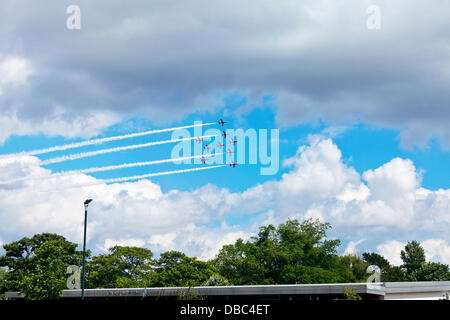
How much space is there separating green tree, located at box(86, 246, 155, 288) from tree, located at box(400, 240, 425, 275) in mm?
75476

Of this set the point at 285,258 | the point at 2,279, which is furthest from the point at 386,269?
the point at 2,279

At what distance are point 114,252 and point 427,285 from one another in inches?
2546

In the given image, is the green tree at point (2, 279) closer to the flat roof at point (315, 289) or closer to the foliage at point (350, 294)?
the flat roof at point (315, 289)

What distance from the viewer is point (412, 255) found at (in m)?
143

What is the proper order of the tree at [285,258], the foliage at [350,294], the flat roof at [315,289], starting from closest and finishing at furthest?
the foliage at [350,294] < the flat roof at [315,289] < the tree at [285,258]

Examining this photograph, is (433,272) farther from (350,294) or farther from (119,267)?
(350,294)

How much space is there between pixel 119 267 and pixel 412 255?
274 feet

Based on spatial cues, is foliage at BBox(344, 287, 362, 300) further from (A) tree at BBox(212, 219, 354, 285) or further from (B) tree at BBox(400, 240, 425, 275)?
(B) tree at BBox(400, 240, 425, 275)

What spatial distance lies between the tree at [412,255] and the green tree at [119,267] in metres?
75.5

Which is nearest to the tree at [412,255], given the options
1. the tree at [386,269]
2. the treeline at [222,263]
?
the tree at [386,269]

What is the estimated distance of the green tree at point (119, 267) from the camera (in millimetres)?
96188
